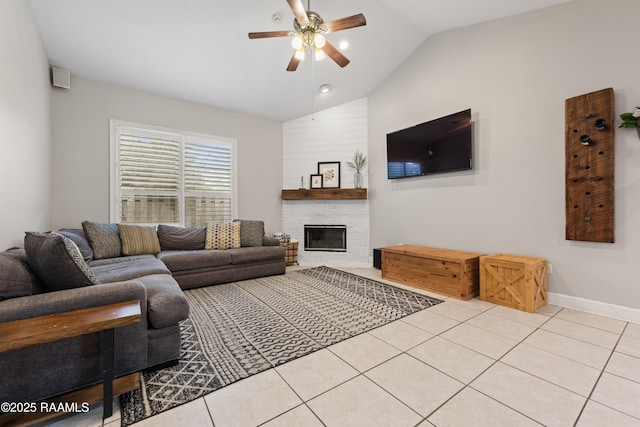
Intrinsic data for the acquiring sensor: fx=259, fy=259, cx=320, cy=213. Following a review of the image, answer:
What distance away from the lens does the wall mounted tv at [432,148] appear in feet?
11.0

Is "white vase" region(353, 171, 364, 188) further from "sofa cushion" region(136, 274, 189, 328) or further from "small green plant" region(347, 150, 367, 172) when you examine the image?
"sofa cushion" region(136, 274, 189, 328)

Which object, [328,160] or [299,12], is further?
[328,160]

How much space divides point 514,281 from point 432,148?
6.57 ft

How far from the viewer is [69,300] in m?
1.31

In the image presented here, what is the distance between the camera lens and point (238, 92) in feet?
13.9

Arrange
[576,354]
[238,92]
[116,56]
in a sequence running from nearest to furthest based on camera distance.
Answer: [576,354] < [116,56] < [238,92]

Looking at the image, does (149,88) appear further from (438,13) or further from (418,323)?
(418,323)

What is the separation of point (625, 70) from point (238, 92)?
4.56m

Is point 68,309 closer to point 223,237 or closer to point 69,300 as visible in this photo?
point 69,300

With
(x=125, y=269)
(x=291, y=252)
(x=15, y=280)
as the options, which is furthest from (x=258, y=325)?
(x=291, y=252)

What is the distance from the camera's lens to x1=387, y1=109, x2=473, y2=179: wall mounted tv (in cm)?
337

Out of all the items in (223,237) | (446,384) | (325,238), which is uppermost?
(223,237)

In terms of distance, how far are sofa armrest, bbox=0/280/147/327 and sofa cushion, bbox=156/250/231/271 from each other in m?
1.89

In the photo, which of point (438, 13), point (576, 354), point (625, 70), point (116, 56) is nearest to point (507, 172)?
point (625, 70)
